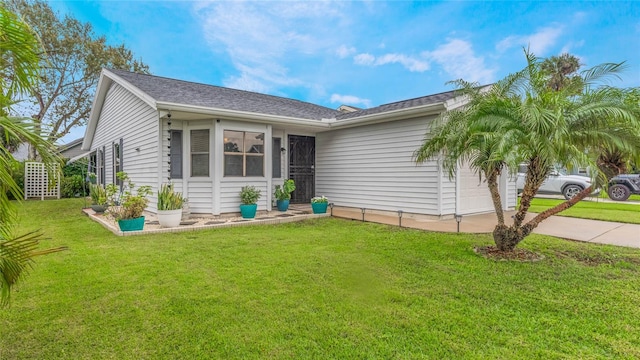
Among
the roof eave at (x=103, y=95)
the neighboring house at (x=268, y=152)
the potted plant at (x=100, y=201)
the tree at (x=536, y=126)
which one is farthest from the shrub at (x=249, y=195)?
the tree at (x=536, y=126)

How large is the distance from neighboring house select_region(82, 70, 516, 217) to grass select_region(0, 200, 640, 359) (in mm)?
2775

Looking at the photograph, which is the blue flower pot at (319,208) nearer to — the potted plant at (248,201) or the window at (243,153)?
the potted plant at (248,201)

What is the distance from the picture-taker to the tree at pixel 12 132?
66.7 inches

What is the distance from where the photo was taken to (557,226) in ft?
21.2

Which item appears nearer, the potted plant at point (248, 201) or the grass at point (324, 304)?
the grass at point (324, 304)

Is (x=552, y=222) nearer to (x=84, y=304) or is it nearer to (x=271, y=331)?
(x=271, y=331)

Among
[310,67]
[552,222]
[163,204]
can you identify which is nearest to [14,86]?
[163,204]

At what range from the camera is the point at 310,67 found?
63.5ft

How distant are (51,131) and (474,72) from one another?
1707 cm

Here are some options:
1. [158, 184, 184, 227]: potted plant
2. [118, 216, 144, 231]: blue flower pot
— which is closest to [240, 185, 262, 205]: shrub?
[158, 184, 184, 227]: potted plant

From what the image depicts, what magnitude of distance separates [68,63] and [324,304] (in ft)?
70.8

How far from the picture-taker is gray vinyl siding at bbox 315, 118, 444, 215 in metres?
7.18

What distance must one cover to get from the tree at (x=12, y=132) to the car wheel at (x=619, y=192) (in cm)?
1661

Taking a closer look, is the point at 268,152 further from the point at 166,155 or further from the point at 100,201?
the point at 100,201
